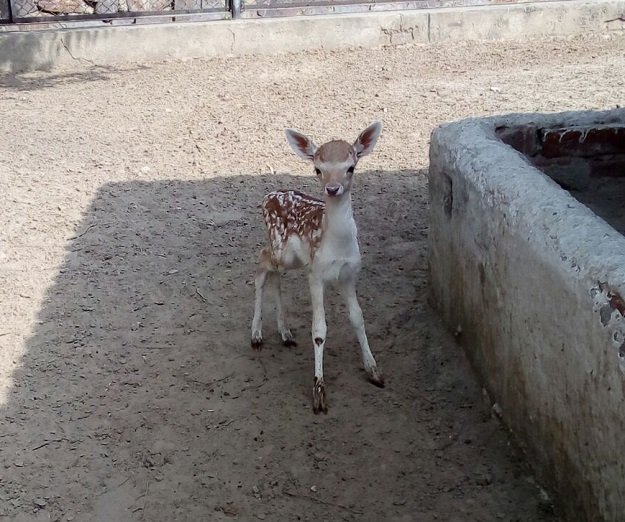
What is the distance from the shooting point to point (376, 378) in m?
4.24

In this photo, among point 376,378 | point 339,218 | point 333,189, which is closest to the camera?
point 333,189

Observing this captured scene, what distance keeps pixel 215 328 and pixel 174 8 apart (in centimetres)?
625

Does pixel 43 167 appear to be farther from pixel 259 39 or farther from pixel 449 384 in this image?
pixel 449 384

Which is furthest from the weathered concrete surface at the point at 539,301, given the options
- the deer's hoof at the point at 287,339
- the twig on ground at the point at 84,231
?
the twig on ground at the point at 84,231

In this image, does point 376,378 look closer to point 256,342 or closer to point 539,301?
point 256,342

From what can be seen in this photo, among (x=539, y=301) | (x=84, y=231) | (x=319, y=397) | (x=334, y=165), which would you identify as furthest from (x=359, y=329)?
(x=84, y=231)

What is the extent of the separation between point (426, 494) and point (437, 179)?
1.60 m

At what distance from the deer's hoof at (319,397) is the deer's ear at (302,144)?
39.4 inches

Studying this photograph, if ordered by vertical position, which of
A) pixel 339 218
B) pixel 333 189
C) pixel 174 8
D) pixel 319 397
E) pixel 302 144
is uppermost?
pixel 174 8

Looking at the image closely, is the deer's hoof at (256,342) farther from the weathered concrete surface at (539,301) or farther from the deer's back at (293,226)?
the weathered concrete surface at (539,301)

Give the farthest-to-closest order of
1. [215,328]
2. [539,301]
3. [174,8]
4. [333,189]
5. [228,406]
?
[174,8] < [215,328] < [228,406] < [333,189] < [539,301]

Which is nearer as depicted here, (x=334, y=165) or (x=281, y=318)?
(x=334, y=165)

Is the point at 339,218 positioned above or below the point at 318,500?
above

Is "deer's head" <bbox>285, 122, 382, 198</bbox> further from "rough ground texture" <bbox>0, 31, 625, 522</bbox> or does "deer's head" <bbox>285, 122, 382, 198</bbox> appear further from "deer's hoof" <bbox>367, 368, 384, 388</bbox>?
"rough ground texture" <bbox>0, 31, 625, 522</bbox>
